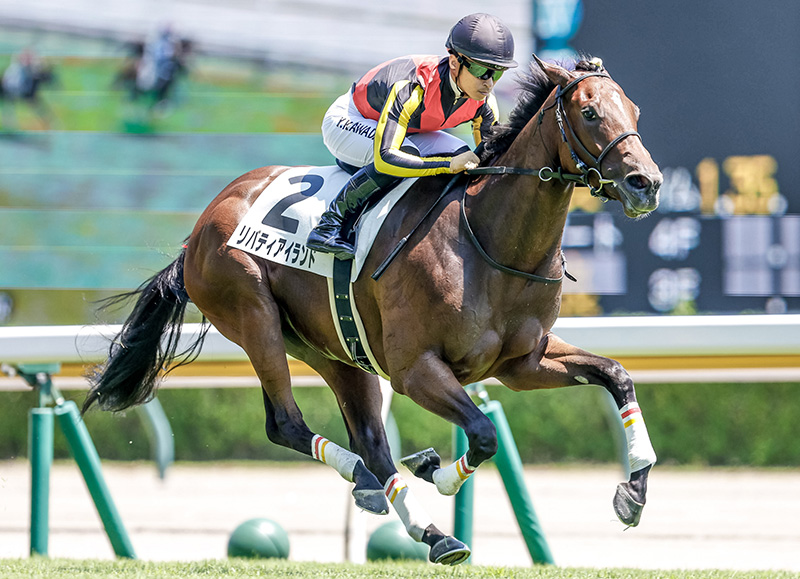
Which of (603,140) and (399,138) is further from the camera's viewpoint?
(399,138)

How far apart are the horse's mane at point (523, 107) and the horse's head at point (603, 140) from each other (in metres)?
0.12

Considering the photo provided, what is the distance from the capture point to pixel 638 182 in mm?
2939

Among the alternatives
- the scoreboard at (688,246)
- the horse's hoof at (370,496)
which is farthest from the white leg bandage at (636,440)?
the scoreboard at (688,246)

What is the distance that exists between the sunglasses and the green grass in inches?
65.0

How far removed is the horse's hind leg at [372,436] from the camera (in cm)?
339

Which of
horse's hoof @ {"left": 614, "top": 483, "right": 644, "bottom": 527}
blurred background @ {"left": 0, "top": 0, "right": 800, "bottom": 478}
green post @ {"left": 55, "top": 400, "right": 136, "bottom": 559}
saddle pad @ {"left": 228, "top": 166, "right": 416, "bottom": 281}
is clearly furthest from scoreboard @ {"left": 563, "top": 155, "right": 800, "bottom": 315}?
green post @ {"left": 55, "top": 400, "right": 136, "bottom": 559}

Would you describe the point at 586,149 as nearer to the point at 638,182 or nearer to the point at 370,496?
the point at 638,182

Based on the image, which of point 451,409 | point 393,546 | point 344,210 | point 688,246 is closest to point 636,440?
point 451,409

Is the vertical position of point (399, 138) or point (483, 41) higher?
point (483, 41)

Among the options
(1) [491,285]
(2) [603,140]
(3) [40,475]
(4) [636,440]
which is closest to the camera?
(2) [603,140]

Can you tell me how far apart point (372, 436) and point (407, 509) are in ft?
1.73

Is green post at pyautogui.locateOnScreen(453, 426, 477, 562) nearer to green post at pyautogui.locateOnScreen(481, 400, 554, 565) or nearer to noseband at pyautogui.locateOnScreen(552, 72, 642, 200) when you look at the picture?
green post at pyautogui.locateOnScreen(481, 400, 554, 565)

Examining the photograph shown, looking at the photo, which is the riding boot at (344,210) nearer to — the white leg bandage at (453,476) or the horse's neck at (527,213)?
the horse's neck at (527,213)

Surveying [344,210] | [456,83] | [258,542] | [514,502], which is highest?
[456,83]
